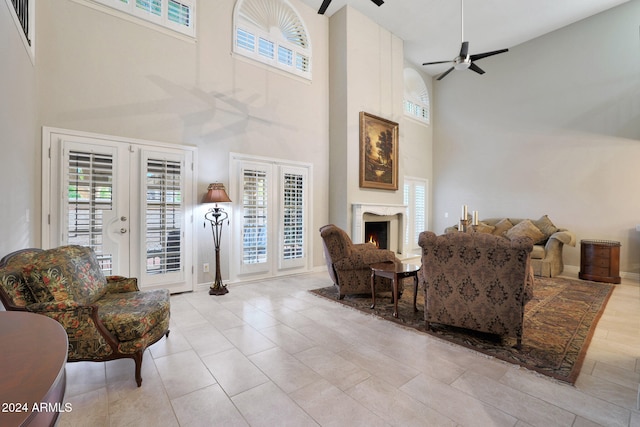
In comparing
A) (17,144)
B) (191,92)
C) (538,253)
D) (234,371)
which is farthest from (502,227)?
(17,144)

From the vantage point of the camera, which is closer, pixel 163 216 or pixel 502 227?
pixel 163 216

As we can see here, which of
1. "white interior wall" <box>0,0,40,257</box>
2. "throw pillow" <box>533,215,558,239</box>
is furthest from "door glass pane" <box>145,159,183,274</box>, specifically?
"throw pillow" <box>533,215,558,239</box>

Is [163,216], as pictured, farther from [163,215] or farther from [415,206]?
[415,206]

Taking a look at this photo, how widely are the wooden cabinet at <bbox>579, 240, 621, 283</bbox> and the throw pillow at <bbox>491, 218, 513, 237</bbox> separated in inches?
52.8

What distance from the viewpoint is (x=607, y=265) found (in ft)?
16.9

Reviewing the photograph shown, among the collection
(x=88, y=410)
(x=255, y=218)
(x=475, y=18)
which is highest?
(x=475, y=18)

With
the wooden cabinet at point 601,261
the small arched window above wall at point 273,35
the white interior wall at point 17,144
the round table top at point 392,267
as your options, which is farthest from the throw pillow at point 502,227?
the white interior wall at point 17,144

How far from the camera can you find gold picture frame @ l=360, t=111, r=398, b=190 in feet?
20.0

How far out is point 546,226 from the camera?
6.05 m

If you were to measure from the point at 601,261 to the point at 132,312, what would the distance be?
7.12 metres

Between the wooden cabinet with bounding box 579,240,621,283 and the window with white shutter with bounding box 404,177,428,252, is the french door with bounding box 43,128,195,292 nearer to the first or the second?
the window with white shutter with bounding box 404,177,428,252

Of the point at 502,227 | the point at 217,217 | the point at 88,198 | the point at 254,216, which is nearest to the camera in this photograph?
the point at 88,198

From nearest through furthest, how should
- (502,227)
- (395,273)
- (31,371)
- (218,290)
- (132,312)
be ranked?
(31,371) → (132,312) → (395,273) → (218,290) → (502,227)

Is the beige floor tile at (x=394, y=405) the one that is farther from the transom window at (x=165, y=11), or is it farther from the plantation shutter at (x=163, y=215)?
the transom window at (x=165, y=11)
